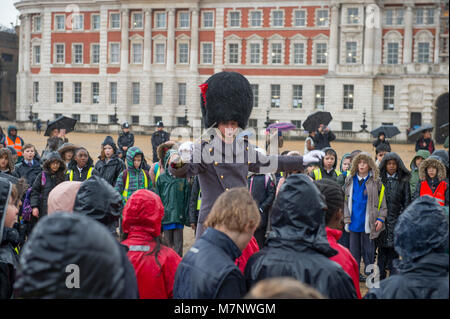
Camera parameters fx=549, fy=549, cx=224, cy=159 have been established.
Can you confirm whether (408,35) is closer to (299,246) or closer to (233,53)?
(233,53)

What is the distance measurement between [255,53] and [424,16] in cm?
1241

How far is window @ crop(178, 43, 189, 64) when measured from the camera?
4384 cm

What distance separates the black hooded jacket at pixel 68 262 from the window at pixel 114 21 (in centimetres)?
4524

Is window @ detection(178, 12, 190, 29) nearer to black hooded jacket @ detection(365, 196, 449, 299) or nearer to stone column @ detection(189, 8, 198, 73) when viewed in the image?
stone column @ detection(189, 8, 198, 73)

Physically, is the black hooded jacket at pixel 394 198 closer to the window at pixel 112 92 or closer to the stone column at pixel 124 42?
the stone column at pixel 124 42

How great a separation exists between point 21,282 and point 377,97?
128 feet

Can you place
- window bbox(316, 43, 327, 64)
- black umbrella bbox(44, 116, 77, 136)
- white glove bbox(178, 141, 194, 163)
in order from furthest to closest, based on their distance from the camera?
window bbox(316, 43, 327, 64) < black umbrella bbox(44, 116, 77, 136) < white glove bbox(178, 141, 194, 163)

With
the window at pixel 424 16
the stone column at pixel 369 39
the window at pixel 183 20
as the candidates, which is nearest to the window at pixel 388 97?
the stone column at pixel 369 39

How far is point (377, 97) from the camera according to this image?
38.7 metres

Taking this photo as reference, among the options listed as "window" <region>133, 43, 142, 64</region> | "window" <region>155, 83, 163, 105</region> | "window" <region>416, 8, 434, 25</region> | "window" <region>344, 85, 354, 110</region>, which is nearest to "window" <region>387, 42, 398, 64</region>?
"window" <region>416, 8, 434, 25</region>

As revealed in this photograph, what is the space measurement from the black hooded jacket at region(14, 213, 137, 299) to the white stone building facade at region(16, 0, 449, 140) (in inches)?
1455

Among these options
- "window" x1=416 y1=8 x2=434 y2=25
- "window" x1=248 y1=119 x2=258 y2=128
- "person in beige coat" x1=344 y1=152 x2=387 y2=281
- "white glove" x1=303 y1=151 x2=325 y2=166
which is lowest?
Answer: "person in beige coat" x1=344 y1=152 x2=387 y2=281

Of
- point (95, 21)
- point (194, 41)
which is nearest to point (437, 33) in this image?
point (194, 41)
